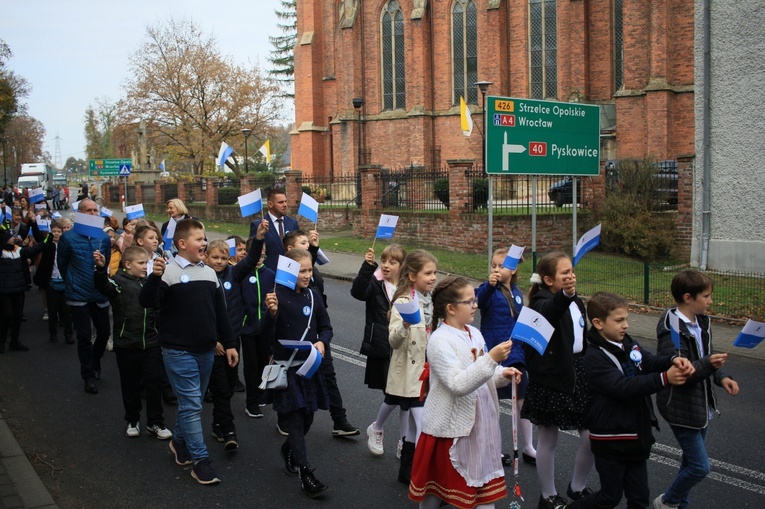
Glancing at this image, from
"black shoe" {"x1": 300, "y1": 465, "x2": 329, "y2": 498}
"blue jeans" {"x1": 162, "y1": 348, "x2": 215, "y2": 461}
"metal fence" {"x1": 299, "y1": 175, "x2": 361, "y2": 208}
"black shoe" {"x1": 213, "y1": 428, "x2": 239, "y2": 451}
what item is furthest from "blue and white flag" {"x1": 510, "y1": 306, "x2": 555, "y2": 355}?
"metal fence" {"x1": 299, "y1": 175, "x2": 361, "y2": 208}

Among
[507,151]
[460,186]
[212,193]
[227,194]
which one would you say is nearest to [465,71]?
[227,194]

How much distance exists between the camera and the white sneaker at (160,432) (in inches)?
271

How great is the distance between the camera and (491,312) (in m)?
5.97

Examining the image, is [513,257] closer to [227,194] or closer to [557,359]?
[557,359]

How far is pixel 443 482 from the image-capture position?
168 inches

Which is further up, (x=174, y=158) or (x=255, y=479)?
(x=174, y=158)

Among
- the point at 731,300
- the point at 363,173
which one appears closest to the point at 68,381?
the point at 731,300

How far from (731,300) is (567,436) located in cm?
772

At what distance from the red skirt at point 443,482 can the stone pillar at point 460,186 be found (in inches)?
689

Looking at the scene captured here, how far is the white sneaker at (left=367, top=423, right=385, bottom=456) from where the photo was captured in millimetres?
6304

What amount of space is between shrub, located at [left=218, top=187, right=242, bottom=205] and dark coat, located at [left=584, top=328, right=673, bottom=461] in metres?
32.4

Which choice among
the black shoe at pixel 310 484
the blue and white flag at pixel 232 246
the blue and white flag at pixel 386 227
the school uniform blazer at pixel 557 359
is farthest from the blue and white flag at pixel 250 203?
the school uniform blazer at pixel 557 359

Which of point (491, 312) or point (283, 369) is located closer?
point (283, 369)

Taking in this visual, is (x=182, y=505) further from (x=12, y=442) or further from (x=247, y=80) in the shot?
(x=247, y=80)
